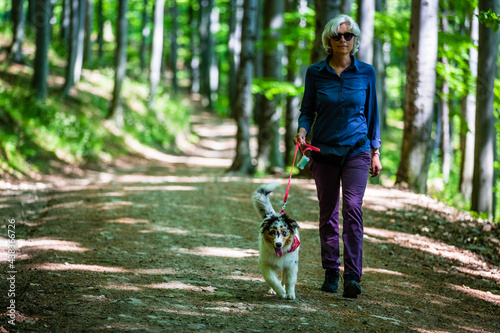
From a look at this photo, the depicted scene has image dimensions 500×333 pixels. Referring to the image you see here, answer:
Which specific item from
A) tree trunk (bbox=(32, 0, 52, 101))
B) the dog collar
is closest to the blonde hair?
the dog collar

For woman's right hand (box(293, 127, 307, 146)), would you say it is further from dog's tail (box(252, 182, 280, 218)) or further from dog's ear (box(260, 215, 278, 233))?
dog's ear (box(260, 215, 278, 233))

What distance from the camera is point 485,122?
10883 millimetres

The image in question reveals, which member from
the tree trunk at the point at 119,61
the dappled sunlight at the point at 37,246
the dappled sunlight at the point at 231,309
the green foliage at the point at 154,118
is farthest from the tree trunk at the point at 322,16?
the green foliage at the point at 154,118

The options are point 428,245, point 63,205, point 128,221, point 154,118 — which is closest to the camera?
point 428,245

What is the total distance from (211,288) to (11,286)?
1.84 m

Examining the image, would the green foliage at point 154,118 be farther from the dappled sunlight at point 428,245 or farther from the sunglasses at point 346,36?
the sunglasses at point 346,36

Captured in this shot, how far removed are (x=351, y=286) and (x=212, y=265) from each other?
1780mm

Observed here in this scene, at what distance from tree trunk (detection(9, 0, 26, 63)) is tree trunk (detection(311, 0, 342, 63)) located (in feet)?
38.7

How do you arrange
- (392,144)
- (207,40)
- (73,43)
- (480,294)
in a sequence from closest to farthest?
(480,294) < (73,43) < (207,40) < (392,144)

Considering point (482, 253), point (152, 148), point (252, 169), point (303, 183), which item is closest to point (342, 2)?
point (303, 183)

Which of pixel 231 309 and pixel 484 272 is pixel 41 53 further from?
pixel 484 272

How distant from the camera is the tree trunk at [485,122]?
1057cm

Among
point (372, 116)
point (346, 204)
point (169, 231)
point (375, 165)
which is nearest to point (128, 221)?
point (169, 231)

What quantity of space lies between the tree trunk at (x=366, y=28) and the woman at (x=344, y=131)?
621 centimetres
